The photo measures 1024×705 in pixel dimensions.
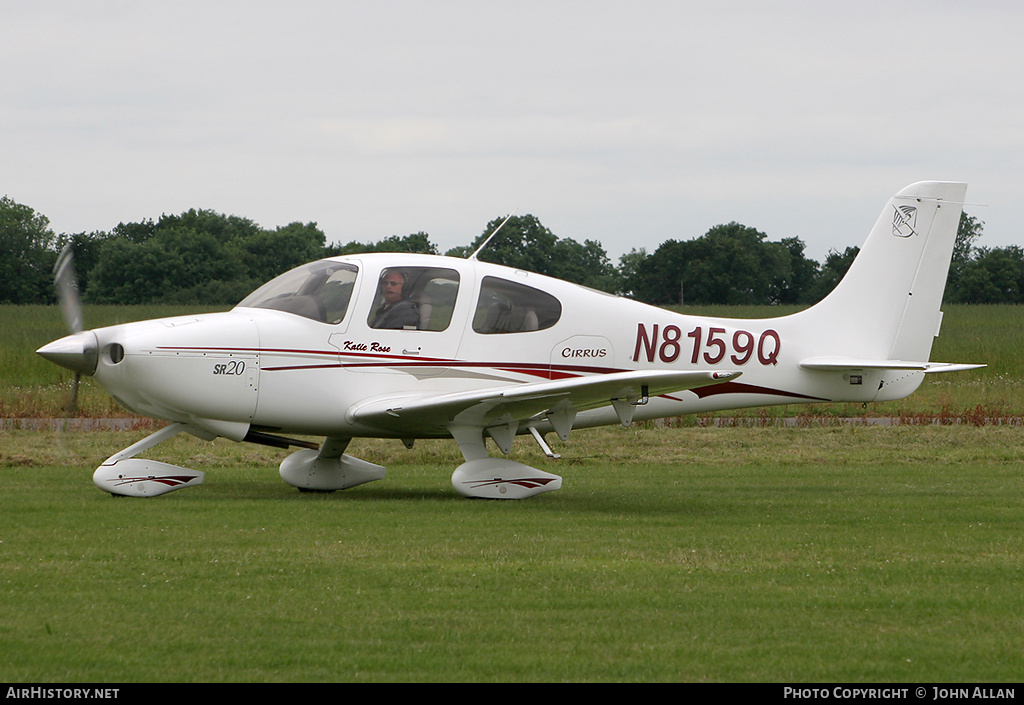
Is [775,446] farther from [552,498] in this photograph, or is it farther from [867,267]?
[552,498]

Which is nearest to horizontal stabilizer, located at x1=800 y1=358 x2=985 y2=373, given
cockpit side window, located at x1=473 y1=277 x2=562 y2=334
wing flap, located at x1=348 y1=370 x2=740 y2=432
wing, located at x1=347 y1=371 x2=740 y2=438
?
wing flap, located at x1=348 y1=370 x2=740 y2=432

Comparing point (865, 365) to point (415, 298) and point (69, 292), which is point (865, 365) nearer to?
point (415, 298)

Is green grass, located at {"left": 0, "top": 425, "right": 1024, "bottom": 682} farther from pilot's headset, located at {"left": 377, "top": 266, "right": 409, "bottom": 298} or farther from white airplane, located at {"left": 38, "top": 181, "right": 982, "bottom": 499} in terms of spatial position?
pilot's headset, located at {"left": 377, "top": 266, "right": 409, "bottom": 298}

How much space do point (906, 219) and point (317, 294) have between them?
22.8ft

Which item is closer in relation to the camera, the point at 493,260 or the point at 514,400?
the point at 514,400

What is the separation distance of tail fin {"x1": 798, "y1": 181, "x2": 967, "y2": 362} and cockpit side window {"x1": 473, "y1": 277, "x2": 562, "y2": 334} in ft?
11.2

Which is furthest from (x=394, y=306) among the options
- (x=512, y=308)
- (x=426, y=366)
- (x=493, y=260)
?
(x=493, y=260)

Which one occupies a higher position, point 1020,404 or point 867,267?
point 867,267

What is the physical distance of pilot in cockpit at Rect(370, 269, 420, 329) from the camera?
11508 millimetres

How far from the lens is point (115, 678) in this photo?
4.89m

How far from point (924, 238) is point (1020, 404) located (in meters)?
10.5

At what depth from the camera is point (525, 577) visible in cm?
723

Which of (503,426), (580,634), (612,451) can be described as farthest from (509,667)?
(612,451)
